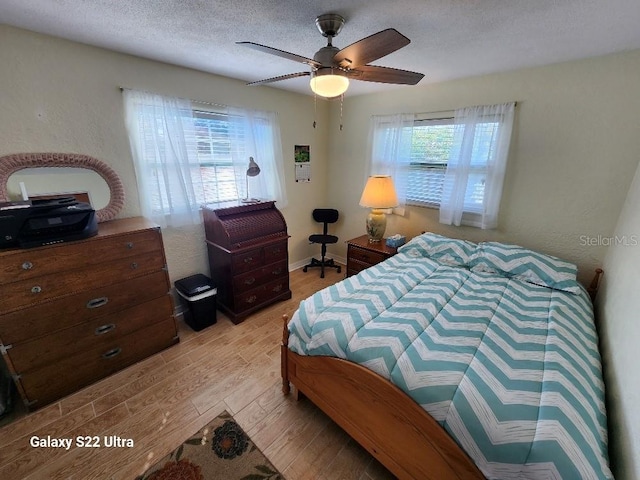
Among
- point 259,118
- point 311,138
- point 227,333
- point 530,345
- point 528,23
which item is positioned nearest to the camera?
point 530,345

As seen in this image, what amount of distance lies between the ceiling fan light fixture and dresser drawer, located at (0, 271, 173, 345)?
1787mm

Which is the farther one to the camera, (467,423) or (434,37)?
(434,37)

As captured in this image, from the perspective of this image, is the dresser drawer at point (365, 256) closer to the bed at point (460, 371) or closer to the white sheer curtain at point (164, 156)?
the bed at point (460, 371)

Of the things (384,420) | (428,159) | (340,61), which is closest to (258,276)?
(384,420)

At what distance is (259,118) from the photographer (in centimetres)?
293

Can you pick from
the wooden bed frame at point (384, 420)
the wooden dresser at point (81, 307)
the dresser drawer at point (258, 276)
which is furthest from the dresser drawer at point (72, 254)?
the wooden bed frame at point (384, 420)

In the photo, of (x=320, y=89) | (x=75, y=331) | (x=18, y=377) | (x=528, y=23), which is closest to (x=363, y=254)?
(x=320, y=89)

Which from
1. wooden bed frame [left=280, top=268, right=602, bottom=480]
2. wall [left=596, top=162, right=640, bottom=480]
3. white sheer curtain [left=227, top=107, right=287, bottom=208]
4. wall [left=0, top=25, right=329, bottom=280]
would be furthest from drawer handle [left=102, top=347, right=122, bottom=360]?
wall [left=596, top=162, right=640, bottom=480]

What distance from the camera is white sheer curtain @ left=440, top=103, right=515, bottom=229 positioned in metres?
2.43

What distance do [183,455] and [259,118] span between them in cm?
293

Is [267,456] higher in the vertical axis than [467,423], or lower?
lower

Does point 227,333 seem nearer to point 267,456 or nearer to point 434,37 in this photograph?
point 267,456

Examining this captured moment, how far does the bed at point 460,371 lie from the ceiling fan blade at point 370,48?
4.53 ft

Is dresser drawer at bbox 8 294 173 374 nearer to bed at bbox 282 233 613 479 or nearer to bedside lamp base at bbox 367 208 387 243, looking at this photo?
bed at bbox 282 233 613 479
